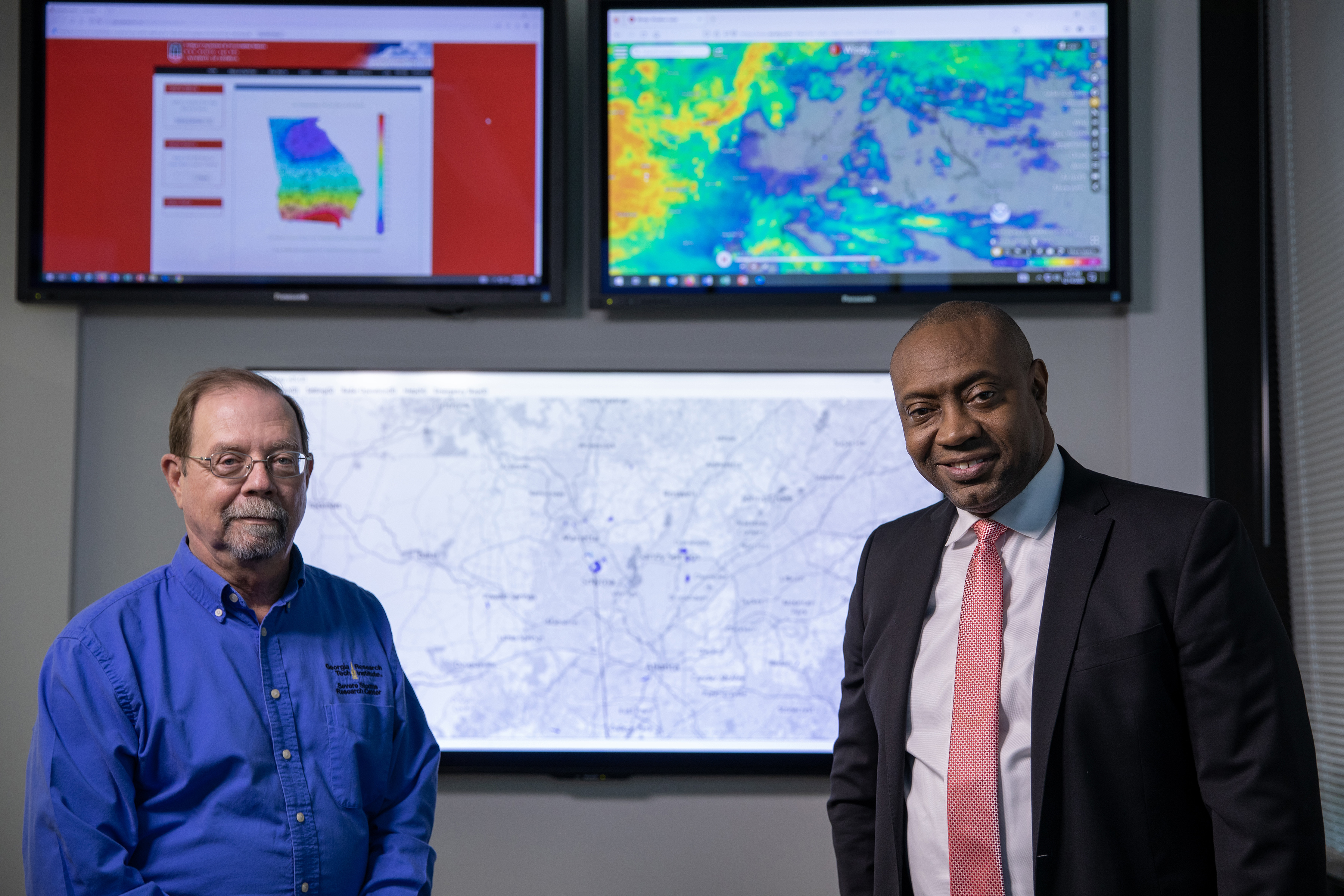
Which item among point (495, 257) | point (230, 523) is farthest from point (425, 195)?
point (230, 523)

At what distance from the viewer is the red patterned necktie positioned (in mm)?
1331

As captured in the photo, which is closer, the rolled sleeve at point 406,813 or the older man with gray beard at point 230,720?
the older man with gray beard at point 230,720

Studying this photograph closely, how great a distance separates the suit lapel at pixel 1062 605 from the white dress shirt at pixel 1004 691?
0.08 ft

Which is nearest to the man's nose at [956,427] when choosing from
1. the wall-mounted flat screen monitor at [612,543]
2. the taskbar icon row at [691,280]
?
the wall-mounted flat screen monitor at [612,543]

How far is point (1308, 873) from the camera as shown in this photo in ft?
4.02

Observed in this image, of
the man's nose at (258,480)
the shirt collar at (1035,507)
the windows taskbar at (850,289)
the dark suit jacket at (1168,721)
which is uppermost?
the windows taskbar at (850,289)

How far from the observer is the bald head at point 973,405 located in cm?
140

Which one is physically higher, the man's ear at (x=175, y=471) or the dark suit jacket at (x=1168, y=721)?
the man's ear at (x=175, y=471)

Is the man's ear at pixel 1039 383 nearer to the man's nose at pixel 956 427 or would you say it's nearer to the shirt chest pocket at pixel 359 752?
the man's nose at pixel 956 427

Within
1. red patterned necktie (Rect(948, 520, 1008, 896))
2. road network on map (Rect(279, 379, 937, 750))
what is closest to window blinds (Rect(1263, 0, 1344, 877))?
road network on map (Rect(279, 379, 937, 750))

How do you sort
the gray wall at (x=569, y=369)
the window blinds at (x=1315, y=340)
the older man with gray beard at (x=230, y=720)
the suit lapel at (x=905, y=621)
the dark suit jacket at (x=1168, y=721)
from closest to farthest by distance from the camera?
the dark suit jacket at (x=1168, y=721) < the older man with gray beard at (x=230, y=720) < the suit lapel at (x=905, y=621) < the window blinds at (x=1315, y=340) < the gray wall at (x=569, y=369)

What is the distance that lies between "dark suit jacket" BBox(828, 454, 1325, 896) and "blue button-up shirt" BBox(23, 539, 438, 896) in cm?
109

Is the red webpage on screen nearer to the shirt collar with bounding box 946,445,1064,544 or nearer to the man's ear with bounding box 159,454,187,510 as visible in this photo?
the man's ear with bounding box 159,454,187,510

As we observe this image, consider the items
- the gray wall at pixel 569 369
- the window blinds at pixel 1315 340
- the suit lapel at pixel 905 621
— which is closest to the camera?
the suit lapel at pixel 905 621
